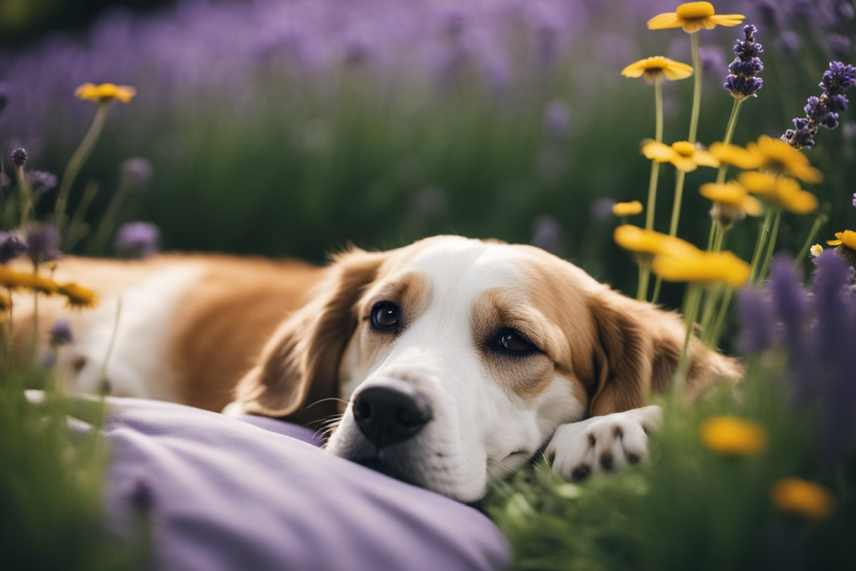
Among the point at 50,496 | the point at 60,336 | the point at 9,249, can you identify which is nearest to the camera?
the point at 50,496

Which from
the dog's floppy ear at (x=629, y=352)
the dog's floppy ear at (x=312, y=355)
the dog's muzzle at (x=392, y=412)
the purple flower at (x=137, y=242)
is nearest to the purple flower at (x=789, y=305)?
the dog's muzzle at (x=392, y=412)

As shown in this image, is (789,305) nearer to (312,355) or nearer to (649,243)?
(649,243)

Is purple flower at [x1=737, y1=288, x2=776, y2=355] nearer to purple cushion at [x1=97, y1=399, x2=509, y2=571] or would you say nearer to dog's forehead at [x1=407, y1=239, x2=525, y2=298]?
purple cushion at [x1=97, y1=399, x2=509, y2=571]

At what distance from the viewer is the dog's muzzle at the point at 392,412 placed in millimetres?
1845

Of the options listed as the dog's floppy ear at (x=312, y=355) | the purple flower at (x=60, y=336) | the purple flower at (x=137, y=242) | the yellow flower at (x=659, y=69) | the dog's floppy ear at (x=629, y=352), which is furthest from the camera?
the purple flower at (x=137, y=242)

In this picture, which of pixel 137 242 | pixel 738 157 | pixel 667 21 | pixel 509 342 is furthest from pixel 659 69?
pixel 137 242

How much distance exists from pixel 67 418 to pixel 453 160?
3.66 metres

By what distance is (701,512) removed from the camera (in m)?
1.23

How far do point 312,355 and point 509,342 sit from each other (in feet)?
2.44

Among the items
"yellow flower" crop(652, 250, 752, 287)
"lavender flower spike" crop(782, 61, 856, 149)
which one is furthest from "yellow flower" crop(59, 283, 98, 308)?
"lavender flower spike" crop(782, 61, 856, 149)

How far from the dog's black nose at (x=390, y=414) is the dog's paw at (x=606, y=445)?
0.32 meters

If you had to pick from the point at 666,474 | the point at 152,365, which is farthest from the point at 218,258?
the point at 666,474

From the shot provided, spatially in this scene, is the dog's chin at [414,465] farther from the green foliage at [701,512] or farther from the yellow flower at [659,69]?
the yellow flower at [659,69]

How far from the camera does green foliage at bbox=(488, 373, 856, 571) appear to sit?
3.91 ft
